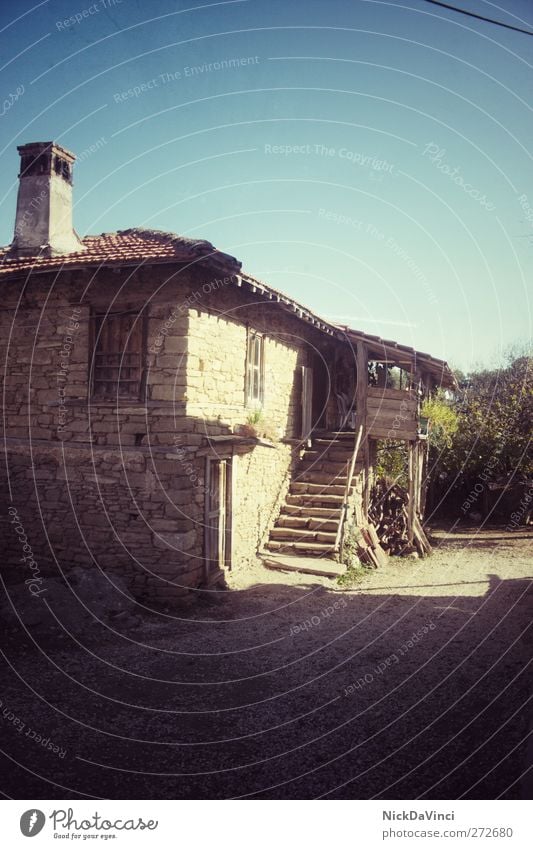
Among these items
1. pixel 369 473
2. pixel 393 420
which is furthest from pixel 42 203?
pixel 369 473

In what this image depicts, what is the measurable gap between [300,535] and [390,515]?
4057 millimetres

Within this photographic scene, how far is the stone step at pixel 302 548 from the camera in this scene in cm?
1108

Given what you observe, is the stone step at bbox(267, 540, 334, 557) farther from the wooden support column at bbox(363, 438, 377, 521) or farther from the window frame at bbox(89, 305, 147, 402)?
the window frame at bbox(89, 305, 147, 402)

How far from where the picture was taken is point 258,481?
11.4 m

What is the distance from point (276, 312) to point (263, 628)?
6872mm

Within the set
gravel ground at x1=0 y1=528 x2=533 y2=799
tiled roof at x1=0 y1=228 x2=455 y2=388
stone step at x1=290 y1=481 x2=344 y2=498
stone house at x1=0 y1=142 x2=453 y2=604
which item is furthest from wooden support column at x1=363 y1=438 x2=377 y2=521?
gravel ground at x1=0 y1=528 x2=533 y2=799

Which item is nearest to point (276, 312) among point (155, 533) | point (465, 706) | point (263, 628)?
point (155, 533)

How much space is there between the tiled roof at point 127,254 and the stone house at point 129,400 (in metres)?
0.03

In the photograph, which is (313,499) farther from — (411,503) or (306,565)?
(411,503)

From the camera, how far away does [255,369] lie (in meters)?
11.4

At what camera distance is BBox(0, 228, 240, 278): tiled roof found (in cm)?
813

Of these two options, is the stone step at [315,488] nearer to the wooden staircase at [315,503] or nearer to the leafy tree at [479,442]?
the wooden staircase at [315,503]

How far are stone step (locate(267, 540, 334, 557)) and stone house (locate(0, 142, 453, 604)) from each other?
1.2 inches

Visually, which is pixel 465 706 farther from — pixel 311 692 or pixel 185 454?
pixel 185 454
